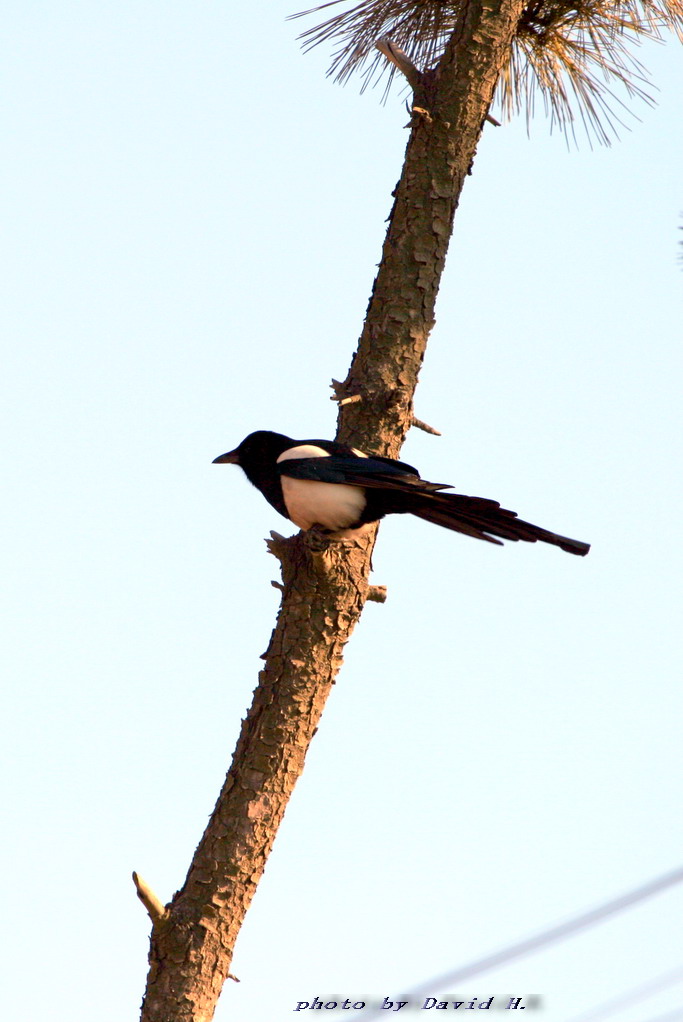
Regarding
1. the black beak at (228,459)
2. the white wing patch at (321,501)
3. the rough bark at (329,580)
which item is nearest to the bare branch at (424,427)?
the rough bark at (329,580)

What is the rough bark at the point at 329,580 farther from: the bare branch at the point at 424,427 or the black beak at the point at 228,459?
the black beak at the point at 228,459

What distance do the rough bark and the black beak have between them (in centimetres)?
70

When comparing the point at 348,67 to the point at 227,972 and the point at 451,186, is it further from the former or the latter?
the point at 227,972

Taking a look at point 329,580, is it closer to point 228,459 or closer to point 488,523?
point 488,523

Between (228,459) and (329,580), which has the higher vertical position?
(228,459)

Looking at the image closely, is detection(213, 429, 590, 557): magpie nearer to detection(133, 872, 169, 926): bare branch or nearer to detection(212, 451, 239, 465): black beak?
detection(212, 451, 239, 465): black beak

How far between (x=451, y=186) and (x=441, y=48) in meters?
1.00

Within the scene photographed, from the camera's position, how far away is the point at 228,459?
4.20 metres

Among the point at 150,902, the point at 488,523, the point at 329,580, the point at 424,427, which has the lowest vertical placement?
the point at 150,902

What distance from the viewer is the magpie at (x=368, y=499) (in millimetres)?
3227

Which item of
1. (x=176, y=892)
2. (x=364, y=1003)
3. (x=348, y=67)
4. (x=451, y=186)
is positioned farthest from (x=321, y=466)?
(x=348, y=67)

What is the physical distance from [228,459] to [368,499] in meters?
0.94

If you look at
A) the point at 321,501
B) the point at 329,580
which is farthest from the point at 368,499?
the point at 329,580

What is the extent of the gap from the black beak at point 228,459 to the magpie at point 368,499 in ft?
1.38
